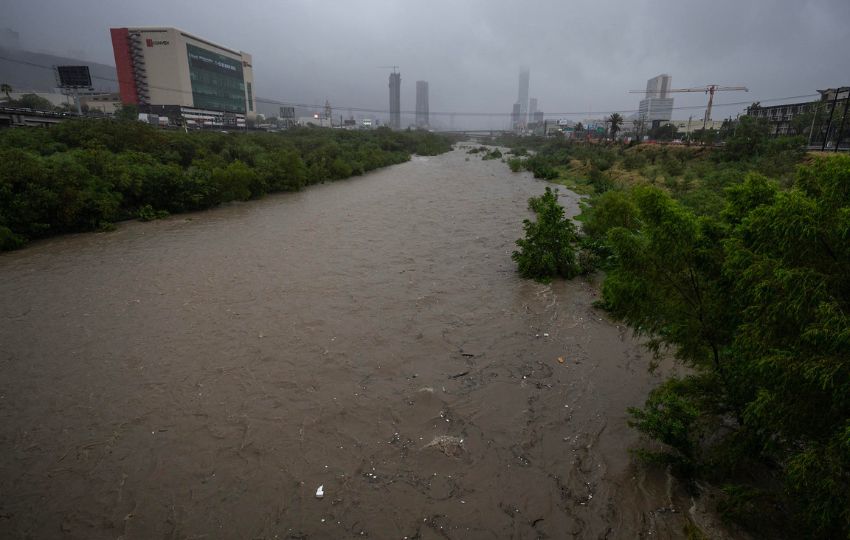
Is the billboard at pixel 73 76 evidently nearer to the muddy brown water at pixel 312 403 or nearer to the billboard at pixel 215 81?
the billboard at pixel 215 81

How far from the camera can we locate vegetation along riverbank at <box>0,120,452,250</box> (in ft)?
57.2

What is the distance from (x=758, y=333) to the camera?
14.6ft

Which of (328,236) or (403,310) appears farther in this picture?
(328,236)

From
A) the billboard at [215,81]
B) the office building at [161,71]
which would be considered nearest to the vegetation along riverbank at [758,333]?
the office building at [161,71]

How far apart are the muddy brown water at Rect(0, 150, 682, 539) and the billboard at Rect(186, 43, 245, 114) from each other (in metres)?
89.3

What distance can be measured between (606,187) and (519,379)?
26.6 metres

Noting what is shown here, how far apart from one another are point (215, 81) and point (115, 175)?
9021 cm

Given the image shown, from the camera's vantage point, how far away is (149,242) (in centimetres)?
1878

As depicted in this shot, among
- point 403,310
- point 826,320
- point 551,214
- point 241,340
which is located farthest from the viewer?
point 551,214

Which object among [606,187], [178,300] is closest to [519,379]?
[178,300]

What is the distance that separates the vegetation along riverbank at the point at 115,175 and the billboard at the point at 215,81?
67.3 meters

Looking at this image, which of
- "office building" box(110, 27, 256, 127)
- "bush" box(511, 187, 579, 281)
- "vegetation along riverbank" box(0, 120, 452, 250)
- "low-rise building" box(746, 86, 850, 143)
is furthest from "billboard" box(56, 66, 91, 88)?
"low-rise building" box(746, 86, 850, 143)

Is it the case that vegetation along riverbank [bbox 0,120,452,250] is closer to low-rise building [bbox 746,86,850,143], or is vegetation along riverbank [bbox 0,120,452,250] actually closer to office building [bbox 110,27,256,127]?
low-rise building [bbox 746,86,850,143]

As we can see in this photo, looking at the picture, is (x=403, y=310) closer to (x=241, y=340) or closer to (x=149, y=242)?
(x=241, y=340)
